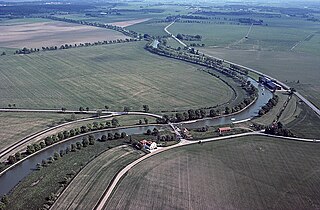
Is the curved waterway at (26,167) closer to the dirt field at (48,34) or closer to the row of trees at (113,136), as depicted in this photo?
the row of trees at (113,136)

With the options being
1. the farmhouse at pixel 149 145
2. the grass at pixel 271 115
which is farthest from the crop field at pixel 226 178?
the grass at pixel 271 115

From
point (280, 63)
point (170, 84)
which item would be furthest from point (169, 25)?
point (170, 84)

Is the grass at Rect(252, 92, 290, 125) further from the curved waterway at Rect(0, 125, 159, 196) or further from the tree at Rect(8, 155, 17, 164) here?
the tree at Rect(8, 155, 17, 164)

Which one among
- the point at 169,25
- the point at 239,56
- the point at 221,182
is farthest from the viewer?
the point at 169,25

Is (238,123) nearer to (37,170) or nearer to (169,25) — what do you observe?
(37,170)

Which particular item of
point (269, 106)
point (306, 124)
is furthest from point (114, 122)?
point (306, 124)

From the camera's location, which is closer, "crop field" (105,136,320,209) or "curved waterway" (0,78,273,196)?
"crop field" (105,136,320,209)

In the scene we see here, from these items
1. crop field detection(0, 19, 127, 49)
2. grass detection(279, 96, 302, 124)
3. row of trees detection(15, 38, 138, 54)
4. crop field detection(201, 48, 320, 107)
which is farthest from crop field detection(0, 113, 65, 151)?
crop field detection(0, 19, 127, 49)

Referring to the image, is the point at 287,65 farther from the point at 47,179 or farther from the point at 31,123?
the point at 47,179
